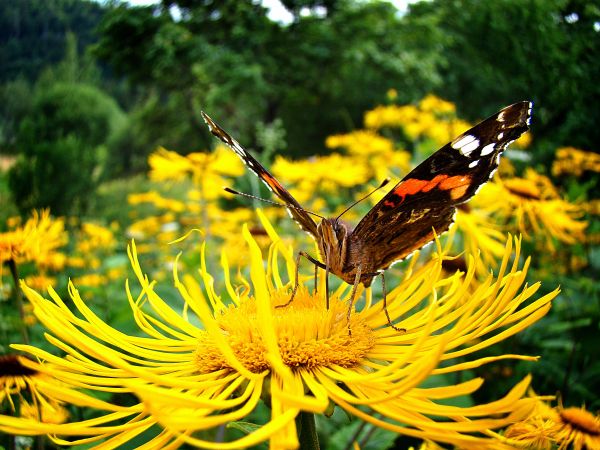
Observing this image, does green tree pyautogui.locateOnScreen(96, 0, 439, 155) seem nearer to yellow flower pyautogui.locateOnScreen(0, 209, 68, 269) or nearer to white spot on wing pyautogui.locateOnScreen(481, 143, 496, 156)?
yellow flower pyautogui.locateOnScreen(0, 209, 68, 269)

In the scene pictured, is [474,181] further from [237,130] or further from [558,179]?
[237,130]

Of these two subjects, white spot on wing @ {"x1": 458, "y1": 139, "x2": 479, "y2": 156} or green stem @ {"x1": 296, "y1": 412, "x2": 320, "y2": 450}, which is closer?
green stem @ {"x1": 296, "y1": 412, "x2": 320, "y2": 450}

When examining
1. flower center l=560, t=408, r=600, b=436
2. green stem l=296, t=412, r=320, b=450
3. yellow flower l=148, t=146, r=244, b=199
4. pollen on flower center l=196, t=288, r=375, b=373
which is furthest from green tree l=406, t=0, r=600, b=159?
green stem l=296, t=412, r=320, b=450

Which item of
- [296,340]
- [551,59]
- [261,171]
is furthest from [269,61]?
[296,340]

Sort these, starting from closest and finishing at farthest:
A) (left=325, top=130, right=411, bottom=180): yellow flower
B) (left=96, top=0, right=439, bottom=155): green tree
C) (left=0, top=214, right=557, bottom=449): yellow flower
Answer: (left=0, top=214, right=557, bottom=449): yellow flower < (left=325, top=130, right=411, bottom=180): yellow flower < (left=96, top=0, right=439, bottom=155): green tree

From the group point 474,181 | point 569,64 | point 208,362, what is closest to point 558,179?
point 569,64

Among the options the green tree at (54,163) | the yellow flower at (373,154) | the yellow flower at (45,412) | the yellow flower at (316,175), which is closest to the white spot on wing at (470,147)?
the yellow flower at (45,412)

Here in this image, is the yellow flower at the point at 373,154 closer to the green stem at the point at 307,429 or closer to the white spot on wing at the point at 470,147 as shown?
the white spot on wing at the point at 470,147

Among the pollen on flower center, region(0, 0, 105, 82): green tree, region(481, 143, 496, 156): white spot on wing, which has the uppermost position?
region(0, 0, 105, 82): green tree
